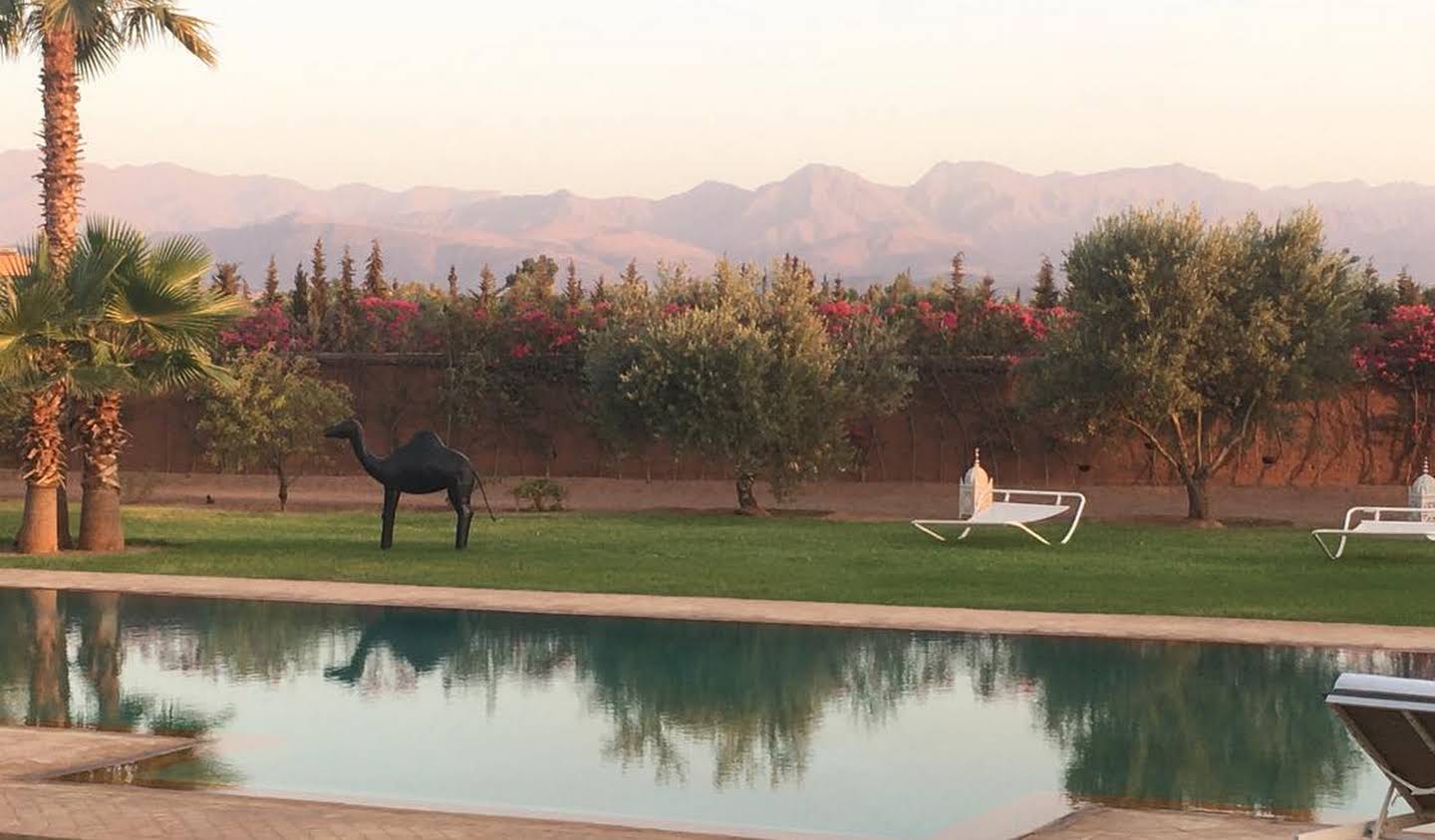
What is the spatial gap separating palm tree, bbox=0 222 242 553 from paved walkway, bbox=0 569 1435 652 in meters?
2.86

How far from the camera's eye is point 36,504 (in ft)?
71.5

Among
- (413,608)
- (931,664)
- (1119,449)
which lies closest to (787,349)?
(1119,449)

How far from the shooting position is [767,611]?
16000mm

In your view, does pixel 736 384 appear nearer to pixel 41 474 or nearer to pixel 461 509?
pixel 461 509

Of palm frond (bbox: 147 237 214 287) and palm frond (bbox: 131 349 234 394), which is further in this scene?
palm frond (bbox: 131 349 234 394)

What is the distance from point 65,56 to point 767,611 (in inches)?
458

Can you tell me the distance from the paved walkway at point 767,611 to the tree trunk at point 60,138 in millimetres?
5269

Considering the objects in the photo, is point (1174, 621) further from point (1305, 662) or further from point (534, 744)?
point (534, 744)

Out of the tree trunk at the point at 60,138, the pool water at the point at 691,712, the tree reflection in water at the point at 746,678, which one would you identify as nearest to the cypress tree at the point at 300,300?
the tree trunk at the point at 60,138

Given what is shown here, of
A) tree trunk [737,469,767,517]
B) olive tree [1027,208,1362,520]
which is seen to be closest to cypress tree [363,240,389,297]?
tree trunk [737,469,767,517]

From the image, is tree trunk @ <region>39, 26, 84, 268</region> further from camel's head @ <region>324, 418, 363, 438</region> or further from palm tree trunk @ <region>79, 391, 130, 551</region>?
camel's head @ <region>324, 418, 363, 438</region>

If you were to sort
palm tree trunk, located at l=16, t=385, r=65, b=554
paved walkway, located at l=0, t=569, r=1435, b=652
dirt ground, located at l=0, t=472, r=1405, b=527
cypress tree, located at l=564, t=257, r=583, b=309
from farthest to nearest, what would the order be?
1. cypress tree, located at l=564, t=257, r=583, b=309
2. dirt ground, located at l=0, t=472, r=1405, b=527
3. palm tree trunk, located at l=16, t=385, r=65, b=554
4. paved walkway, located at l=0, t=569, r=1435, b=652

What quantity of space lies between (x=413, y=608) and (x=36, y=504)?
7.51 meters

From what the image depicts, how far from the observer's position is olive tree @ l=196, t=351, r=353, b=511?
30047mm
